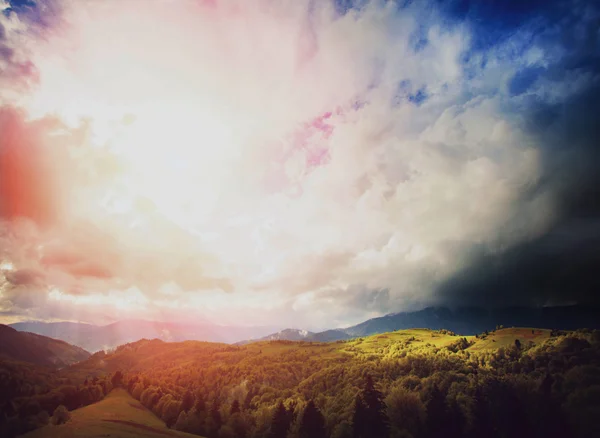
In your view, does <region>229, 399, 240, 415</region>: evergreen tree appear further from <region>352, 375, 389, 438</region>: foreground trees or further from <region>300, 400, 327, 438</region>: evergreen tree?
<region>352, 375, 389, 438</region>: foreground trees

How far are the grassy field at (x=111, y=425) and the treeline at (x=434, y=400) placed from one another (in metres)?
12.0

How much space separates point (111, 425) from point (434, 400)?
132578 mm

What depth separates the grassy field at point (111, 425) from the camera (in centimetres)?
11321

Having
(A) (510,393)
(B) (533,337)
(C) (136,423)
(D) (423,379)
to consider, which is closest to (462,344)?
(B) (533,337)

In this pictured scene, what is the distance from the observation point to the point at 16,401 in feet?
440

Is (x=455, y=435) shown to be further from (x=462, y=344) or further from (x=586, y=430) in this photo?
(x=462, y=344)

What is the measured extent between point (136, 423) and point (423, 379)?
437 feet

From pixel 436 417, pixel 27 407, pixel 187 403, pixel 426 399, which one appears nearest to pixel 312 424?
pixel 436 417

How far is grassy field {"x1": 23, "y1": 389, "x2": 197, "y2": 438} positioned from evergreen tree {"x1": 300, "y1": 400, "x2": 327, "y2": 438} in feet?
168

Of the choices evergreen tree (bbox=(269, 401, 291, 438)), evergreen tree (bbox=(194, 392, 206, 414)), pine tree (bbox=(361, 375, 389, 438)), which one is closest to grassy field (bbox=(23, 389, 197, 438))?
evergreen tree (bbox=(194, 392, 206, 414))

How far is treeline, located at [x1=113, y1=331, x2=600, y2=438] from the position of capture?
308 feet

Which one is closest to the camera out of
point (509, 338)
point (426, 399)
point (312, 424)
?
point (312, 424)

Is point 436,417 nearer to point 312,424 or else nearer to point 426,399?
point 426,399

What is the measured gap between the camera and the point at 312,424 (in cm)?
10581
